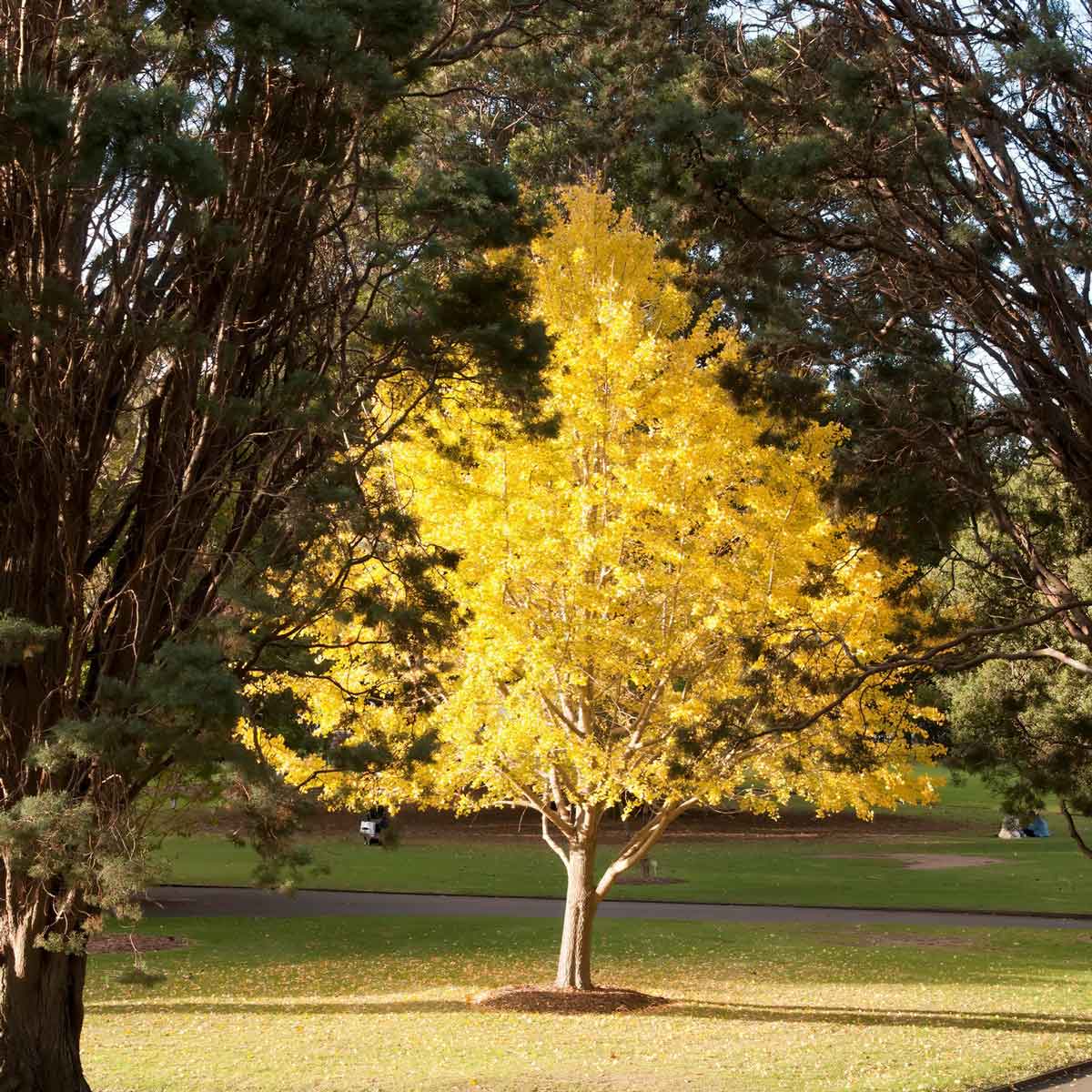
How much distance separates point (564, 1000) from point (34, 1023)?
27.5 feet

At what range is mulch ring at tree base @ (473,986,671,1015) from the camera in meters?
15.2

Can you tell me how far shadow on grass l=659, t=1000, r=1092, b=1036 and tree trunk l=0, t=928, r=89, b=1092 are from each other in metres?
8.65

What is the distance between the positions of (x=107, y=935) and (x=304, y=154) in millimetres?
16093

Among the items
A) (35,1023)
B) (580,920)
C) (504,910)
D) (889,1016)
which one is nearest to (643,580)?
(580,920)

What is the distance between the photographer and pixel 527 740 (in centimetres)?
1354

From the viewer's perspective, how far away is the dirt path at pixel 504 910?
2442 cm

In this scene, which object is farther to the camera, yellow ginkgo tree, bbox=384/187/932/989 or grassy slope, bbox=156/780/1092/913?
grassy slope, bbox=156/780/1092/913

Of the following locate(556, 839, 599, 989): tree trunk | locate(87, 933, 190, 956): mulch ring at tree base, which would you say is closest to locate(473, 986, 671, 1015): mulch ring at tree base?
locate(556, 839, 599, 989): tree trunk

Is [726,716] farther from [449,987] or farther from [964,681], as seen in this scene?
[964,681]

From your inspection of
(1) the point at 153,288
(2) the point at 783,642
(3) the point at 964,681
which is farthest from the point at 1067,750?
(1) the point at 153,288

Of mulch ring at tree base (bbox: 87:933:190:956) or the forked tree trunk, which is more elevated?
the forked tree trunk

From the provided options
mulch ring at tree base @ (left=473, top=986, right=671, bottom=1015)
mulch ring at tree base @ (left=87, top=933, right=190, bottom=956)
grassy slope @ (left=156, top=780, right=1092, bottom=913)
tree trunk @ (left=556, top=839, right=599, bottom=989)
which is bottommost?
grassy slope @ (left=156, top=780, right=1092, bottom=913)

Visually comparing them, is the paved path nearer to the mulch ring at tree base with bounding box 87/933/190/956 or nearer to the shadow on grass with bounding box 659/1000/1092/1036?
the mulch ring at tree base with bounding box 87/933/190/956

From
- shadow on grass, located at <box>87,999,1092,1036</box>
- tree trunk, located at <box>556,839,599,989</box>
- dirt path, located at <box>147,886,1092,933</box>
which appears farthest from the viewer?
dirt path, located at <box>147,886,1092,933</box>
